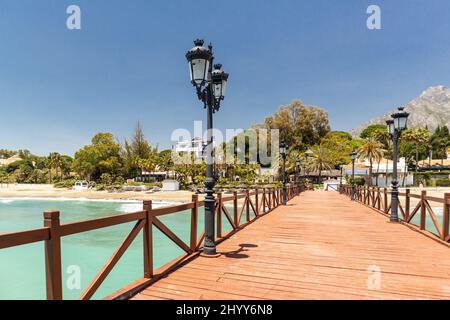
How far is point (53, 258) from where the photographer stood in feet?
7.61

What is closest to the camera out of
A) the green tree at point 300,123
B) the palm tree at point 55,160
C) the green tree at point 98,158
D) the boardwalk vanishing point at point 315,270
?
the boardwalk vanishing point at point 315,270

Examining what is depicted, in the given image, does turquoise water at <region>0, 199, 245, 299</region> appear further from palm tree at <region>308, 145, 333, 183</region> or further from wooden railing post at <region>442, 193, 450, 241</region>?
palm tree at <region>308, 145, 333, 183</region>

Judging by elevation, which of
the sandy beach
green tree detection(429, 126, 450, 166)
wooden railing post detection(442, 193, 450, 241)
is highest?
green tree detection(429, 126, 450, 166)

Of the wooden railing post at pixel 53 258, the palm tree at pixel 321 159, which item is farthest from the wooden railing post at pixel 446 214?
the palm tree at pixel 321 159

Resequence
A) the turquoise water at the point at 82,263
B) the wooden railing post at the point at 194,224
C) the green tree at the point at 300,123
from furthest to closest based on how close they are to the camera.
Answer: the green tree at the point at 300,123, the turquoise water at the point at 82,263, the wooden railing post at the point at 194,224

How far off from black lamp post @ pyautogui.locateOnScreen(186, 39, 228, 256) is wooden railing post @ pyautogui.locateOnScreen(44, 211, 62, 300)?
2.54 m

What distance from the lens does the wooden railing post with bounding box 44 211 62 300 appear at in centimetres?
230

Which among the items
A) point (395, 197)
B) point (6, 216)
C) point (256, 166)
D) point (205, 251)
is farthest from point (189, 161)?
point (205, 251)

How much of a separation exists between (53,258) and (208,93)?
347 cm

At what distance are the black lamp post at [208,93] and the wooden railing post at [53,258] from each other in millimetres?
2544

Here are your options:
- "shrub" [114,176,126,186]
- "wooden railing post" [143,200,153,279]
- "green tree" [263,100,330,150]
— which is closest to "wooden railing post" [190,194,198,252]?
"wooden railing post" [143,200,153,279]

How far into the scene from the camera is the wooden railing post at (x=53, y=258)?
230cm

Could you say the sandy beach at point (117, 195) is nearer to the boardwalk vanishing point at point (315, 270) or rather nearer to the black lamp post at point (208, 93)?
the boardwalk vanishing point at point (315, 270)
